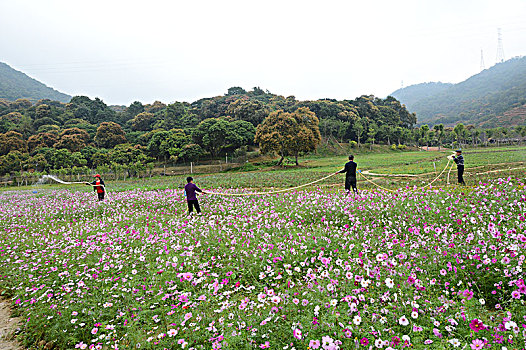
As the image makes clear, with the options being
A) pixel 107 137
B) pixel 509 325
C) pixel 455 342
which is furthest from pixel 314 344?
pixel 107 137

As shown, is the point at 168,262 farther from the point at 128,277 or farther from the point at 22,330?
the point at 22,330

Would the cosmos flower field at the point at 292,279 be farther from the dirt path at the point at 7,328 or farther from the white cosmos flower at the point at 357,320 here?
the dirt path at the point at 7,328

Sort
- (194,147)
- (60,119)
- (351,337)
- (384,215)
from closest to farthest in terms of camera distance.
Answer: (351,337), (384,215), (194,147), (60,119)

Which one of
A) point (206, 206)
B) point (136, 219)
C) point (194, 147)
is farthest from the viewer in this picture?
point (194, 147)

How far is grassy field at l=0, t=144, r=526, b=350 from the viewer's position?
334 centimetres

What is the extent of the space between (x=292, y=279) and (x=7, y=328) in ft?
18.0

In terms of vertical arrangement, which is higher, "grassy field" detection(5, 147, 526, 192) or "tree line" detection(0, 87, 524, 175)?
"tree line" detection(0, 87, 524, 175)

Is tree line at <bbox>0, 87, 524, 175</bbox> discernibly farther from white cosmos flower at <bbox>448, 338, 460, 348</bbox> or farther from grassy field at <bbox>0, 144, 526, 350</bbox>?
white cosmos flower at <bbox>448, 338, 460, 348</bbox>

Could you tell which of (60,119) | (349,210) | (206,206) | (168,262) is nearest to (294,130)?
(206,206)

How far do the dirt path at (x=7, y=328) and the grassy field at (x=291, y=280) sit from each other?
14 centimetres

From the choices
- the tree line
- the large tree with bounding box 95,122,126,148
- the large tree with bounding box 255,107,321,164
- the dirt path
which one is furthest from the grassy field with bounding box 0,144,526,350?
the large tree with bounding box 95,122,126,148

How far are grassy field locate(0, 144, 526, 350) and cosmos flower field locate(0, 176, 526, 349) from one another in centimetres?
3

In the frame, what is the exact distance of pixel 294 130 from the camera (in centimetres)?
4375

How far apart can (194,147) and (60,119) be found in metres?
51.9
